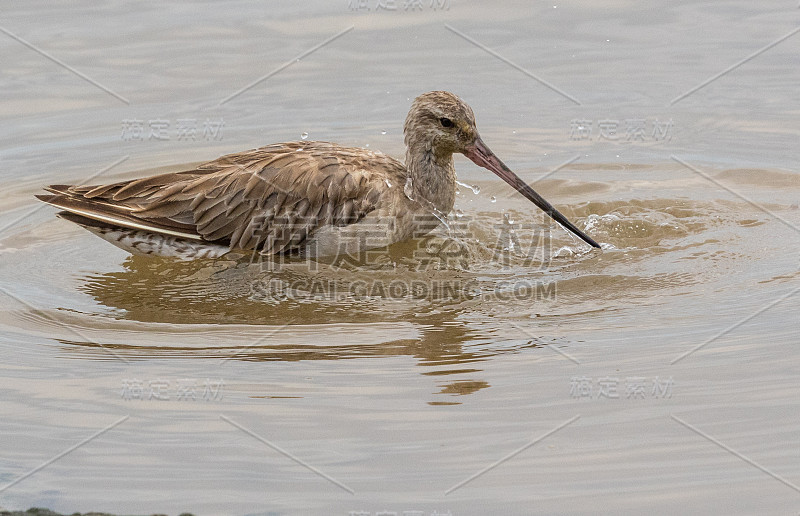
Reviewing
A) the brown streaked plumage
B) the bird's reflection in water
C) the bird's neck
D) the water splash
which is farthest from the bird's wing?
the water splash

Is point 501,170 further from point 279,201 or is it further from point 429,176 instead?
point 279,201

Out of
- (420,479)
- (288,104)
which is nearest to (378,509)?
(420,479)

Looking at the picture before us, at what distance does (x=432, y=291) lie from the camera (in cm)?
746

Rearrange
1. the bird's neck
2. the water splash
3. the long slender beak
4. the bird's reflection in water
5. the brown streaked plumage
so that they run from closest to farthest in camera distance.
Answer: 1. the bird's reflection in water
2. the brown streaked plumage
3. the long slender beak
4. the bird's neck
5. the water splash

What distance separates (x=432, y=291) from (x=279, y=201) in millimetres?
1463

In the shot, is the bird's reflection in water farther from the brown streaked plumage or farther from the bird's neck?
the bird's neck

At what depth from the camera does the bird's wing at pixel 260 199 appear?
26.4ft

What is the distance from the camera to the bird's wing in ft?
26.4

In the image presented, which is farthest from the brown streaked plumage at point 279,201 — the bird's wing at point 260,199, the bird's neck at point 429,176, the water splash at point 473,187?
the water splash at point 473,187

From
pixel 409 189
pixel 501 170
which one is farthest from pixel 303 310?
pixel 501 170

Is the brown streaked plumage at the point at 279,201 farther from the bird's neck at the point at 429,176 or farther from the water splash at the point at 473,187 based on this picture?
the water splash at the point at 473,187

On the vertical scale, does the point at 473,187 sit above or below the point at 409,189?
below

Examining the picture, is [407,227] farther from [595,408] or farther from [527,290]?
[595,408]

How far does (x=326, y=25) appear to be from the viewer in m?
11.6
